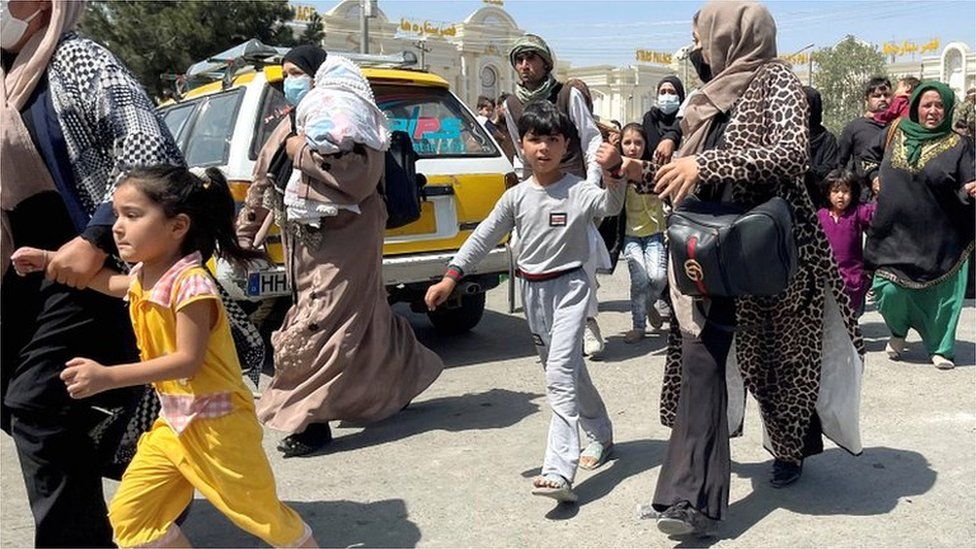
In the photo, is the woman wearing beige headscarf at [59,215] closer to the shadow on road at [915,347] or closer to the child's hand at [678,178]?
the child's hand at [678,178]

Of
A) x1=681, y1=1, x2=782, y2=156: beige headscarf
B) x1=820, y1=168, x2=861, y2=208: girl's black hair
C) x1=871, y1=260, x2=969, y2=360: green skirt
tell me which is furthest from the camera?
x1=820, y1=168, x2=861, y2=208: girl's black hair

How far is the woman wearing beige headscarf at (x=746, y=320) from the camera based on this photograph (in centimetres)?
326

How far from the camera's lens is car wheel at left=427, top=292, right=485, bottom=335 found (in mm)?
7258

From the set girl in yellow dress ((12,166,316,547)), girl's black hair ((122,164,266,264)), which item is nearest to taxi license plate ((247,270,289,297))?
girl's black hair ((122,164,266,264))

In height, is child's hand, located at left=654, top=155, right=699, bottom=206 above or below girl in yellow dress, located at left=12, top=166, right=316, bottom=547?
above

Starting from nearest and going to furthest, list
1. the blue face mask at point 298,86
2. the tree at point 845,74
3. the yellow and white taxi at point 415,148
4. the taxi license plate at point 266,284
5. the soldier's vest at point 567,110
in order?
1. the soldier's vest at point 567,110
2. the blue face mask at point 298,86
3. the taxi license plate at point 266,284
4. the yellow and white taxi at point 415,148
5. the tree at point 845,74

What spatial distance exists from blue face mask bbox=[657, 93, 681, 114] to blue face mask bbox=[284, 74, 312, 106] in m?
3.56

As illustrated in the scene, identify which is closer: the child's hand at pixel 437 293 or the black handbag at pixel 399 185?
the child's hand at pixel 437 293

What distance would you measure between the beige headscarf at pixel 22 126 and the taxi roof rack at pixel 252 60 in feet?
10.3

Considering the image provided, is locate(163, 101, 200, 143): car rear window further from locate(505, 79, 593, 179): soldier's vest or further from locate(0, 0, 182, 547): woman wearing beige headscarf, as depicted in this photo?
locate(0, 0, 182, 547): woman wearing beige headscarf

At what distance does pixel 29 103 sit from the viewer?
2.90 metres

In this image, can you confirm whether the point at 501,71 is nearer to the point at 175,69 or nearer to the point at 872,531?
the point at 175,69

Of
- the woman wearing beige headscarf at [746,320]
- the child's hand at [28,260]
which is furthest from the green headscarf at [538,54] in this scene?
the child's hand at [28,260]

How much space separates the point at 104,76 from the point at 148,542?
1.41m
